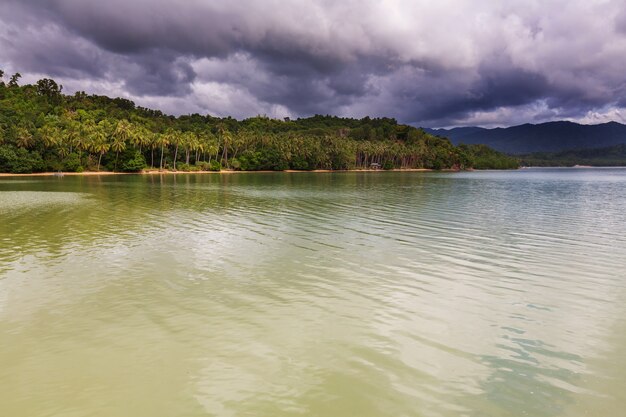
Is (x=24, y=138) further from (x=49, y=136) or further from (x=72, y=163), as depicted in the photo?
(x=72, y=163)

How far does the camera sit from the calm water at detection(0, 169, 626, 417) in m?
7.28

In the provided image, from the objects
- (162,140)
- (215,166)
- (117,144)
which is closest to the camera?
(117,144)

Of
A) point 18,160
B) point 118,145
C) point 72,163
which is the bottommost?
point 72,163

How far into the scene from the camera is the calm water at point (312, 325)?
7.28 m

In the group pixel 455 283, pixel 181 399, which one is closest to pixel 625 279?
pixel 455 283

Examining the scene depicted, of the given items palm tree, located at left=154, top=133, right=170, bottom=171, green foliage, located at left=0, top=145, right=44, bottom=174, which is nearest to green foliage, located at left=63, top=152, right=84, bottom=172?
green foliage, located at left=0, top=145, right=44, bottom=174

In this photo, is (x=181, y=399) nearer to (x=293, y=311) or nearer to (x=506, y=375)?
(x=293, y=311)

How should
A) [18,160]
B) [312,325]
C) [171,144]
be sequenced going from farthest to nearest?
[171,144] → [18,160] → [312,325]

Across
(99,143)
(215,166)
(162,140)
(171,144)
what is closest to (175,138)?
(171,144)

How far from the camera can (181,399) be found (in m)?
7.24

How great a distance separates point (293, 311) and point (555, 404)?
20.7 feet

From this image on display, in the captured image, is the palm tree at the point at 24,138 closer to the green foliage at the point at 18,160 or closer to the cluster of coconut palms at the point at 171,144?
the cluster of coconut palms at the point at 171,144

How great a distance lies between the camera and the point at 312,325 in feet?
34.4

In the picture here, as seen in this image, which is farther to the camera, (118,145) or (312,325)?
(118,145)
